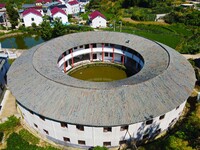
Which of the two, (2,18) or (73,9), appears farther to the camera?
(73,9)

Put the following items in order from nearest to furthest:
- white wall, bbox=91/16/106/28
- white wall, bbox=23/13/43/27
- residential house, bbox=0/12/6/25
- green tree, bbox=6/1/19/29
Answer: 1. green tree, bbox=6/1/19/29
2. white wall, bbox=91/16/106/28
3. white wall, bbox=23/13/43/27
4. residential house, bbox=0/12/6/25

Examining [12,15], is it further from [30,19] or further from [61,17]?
[61,17]

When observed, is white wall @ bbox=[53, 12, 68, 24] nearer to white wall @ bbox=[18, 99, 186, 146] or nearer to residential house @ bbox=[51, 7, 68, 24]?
residential house @ bbox=[51, 7, 68, 24]

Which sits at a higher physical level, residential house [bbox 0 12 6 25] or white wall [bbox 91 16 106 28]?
residential house [bbox 0 12 6 25]

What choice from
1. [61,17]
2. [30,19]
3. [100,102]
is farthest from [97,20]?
[100,102]

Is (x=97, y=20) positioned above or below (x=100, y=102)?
above

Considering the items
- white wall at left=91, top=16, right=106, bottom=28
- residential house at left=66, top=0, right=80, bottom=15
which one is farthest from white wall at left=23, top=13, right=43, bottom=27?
Result: white wall at left=91, top=16, right=106, bottom=28

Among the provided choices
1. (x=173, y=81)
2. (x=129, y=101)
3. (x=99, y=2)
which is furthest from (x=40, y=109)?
(x=99, y=2)

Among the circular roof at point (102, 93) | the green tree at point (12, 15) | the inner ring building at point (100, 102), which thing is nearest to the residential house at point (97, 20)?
the green tree at point (12, 15)
